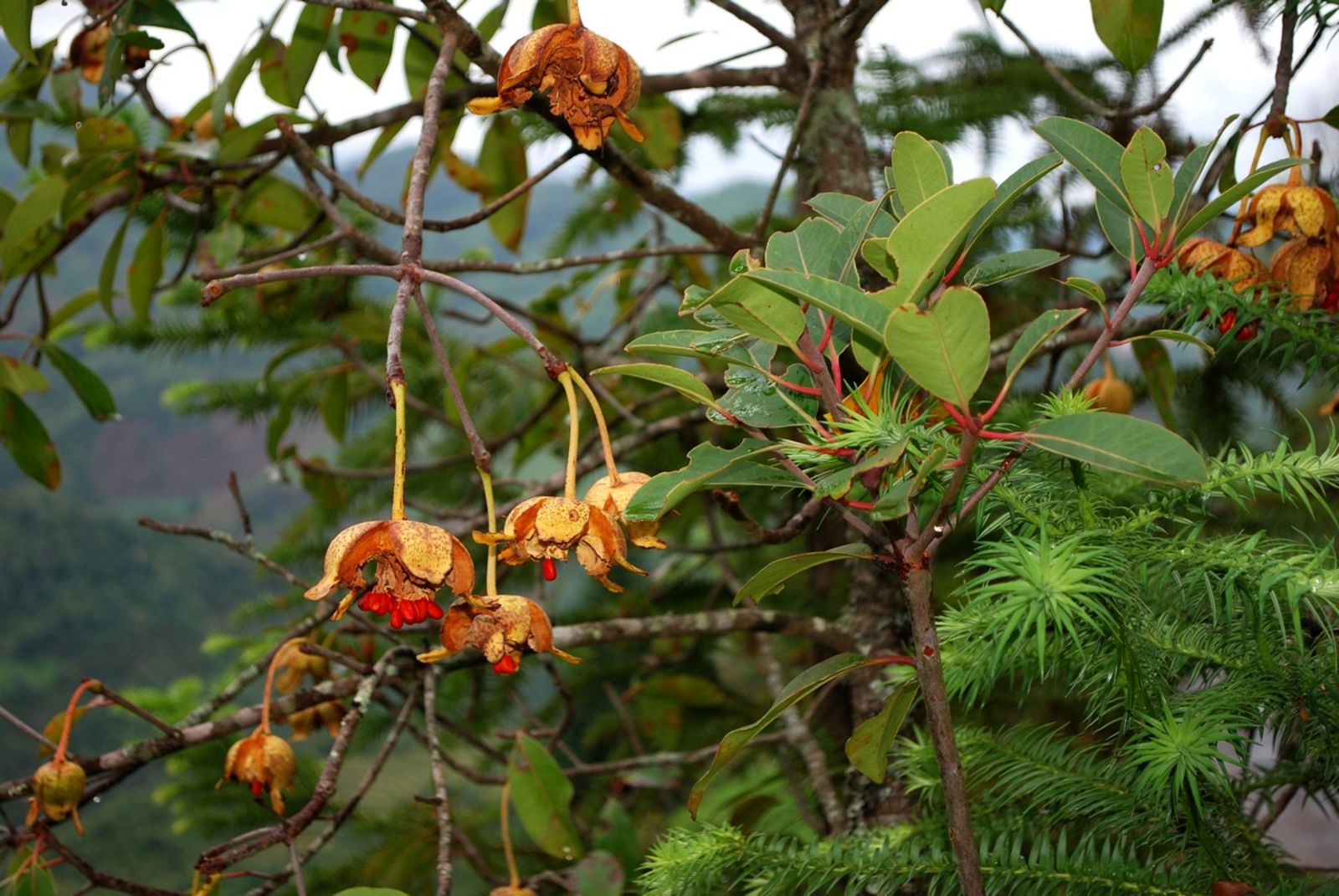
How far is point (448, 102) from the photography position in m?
1.23

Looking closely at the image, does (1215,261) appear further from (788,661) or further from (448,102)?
(788,661)

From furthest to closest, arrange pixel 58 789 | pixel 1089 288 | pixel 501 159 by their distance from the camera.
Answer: pixel 501 159 → pixel 58 789 → pixel 1089 288

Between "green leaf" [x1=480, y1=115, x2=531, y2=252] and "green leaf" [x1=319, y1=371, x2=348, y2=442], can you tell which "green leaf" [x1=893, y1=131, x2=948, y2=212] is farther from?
"green leaf" [x1=319, y1=371, x2=348, y2=442]

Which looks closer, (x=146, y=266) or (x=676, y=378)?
(x=676, y=378)

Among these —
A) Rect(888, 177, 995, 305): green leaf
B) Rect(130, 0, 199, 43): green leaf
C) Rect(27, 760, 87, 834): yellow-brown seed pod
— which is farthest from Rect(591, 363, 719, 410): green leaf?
Rect(130, 0, 199, 43): green leaf

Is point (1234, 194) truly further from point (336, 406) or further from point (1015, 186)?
point (336, 406)

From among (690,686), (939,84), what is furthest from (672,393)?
(939,84)

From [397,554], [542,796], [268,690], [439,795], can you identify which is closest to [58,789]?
[268,690]

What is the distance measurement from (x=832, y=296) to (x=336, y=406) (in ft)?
4.97

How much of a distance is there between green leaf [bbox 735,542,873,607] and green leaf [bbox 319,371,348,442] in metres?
1.39

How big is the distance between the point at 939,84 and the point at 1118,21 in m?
1.16

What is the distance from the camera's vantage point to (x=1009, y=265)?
0.58 meters

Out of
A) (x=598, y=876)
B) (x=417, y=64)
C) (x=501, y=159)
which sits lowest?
(x=598, y=876)

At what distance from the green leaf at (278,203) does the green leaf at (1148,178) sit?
4.20ft
